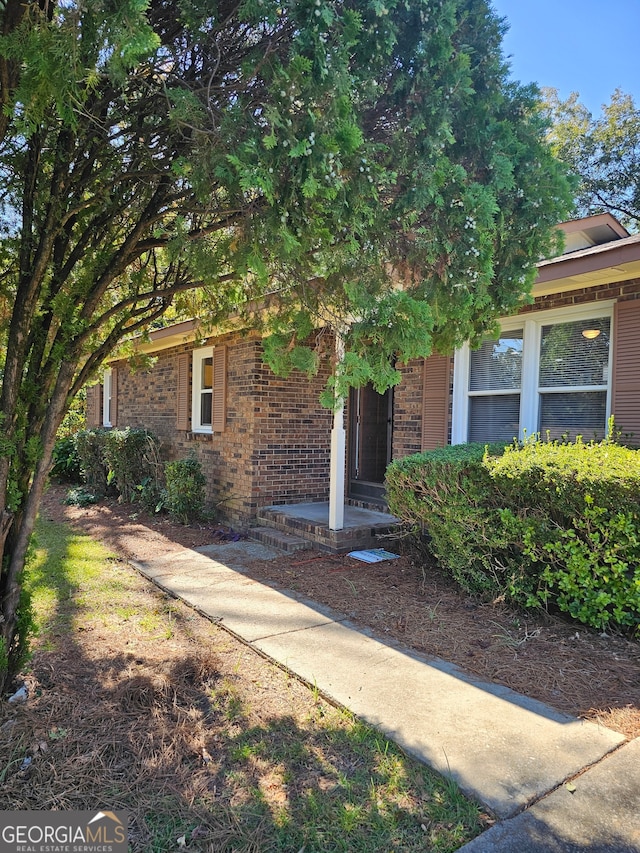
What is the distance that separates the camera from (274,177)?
2404 millimetres

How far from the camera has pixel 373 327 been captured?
285 cm

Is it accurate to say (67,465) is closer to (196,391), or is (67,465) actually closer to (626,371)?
(196,391)

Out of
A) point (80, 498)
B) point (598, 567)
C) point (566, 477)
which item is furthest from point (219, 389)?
point (598, 567)

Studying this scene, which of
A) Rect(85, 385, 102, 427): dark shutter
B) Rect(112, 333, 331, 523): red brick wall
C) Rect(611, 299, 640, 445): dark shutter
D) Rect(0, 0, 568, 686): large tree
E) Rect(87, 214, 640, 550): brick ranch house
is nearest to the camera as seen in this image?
Rect(0, 0, 568, 686): large tree

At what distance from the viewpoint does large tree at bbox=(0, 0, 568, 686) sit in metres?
2.39

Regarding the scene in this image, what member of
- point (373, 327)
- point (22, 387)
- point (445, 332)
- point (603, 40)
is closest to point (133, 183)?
point (22, 387)

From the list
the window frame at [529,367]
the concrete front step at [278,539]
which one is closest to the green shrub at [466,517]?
the window frame at [529,367]

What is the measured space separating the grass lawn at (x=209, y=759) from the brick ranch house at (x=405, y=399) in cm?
251

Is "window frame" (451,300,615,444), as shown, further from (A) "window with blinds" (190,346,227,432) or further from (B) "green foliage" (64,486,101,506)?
(B) "green foliage" (64,486,101,506)

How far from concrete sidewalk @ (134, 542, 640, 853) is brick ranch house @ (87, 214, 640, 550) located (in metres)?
2.54

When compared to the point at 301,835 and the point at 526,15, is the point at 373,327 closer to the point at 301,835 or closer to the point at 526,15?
the point at 301,835

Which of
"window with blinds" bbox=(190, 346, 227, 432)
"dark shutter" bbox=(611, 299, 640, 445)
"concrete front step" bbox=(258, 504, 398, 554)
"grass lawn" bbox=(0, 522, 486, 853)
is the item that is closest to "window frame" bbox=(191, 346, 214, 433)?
"window with blinds" bbox=(190, 346, 227, 432)

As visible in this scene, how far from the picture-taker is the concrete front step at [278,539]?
6.75 metres

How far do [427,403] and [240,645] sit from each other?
3.76 meters
